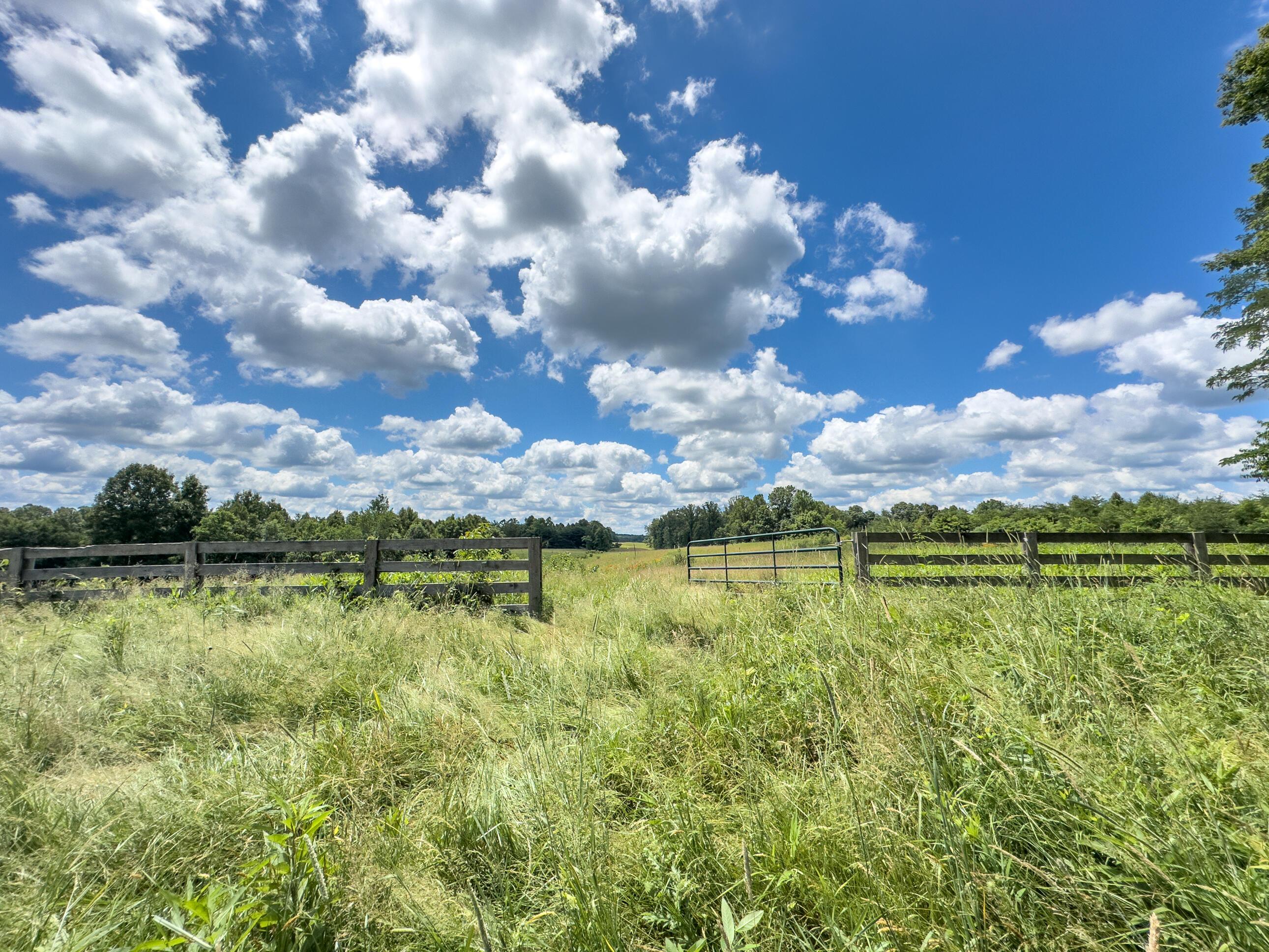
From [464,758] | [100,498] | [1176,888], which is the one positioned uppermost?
[100,498]

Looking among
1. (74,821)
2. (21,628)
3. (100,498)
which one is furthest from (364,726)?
(100,498)

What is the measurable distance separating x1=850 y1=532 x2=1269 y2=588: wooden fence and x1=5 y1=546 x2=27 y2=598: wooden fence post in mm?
14621

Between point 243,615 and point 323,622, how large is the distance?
2.23m

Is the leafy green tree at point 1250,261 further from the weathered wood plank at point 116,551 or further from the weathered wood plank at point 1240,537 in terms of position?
the weathered wood plank at point 116,551

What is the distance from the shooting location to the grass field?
1.61m

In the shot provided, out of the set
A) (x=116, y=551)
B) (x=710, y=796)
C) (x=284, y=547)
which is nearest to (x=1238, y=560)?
(x=710, y=796)

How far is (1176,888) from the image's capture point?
141 centimetres

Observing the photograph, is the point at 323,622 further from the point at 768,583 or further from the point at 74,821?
the point at 768,583

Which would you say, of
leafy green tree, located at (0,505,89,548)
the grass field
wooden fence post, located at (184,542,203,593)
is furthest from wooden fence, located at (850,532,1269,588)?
leafy green tree, located at (0,505,89,548)

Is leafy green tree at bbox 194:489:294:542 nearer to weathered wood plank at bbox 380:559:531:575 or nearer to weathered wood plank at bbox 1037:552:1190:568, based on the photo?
weathered wood plank at bbox 380:559:531:575

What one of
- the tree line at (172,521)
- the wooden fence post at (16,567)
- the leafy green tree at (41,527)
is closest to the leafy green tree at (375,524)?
the tree line at (172,521)

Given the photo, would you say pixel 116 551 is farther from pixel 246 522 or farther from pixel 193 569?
pixel 246 522

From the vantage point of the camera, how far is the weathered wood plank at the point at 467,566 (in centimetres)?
786

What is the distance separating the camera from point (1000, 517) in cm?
2933
